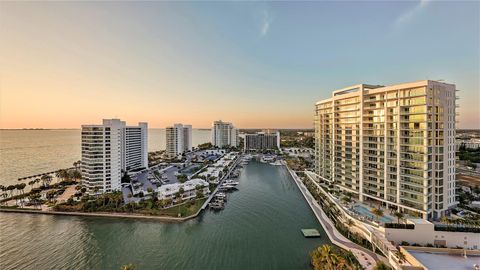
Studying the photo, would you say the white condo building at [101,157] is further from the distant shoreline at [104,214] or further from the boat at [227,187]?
the boat at [227,187]

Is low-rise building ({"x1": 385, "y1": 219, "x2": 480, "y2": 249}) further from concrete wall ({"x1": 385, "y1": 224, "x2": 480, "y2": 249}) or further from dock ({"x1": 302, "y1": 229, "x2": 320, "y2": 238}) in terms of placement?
dock ({"x1": 302, "y1": 229, "x2": 320, "y2": 238})

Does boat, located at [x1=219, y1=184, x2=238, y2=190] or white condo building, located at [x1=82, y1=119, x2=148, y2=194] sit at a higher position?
white condo building, located at [x1=82, y1=119, x2=148, y2=194]

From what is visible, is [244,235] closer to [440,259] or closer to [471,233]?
[440,259]

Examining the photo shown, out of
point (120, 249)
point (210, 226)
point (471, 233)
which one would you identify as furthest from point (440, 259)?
point (120, 249)

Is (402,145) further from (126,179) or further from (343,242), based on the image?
(126,179)

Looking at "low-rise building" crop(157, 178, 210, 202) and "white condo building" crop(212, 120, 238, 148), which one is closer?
"low-rise building" crop(157, 178, 210, 202)

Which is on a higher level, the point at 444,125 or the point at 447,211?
the point at 444,125

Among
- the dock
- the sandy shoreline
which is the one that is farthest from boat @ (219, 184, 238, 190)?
the dock
